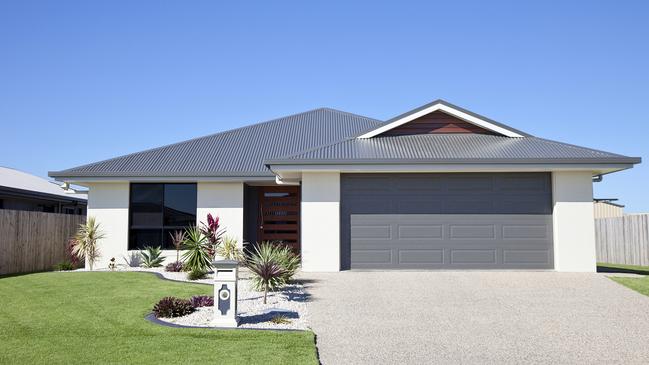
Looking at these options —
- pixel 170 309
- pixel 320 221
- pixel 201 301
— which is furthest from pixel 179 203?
pixel 170 309

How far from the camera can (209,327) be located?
9250 millimetres

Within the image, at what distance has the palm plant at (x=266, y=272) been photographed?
11859mm

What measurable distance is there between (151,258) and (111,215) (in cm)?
213

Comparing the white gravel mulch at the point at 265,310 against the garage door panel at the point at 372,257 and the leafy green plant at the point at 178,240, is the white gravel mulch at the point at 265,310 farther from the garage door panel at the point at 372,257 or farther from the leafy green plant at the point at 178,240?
the leafy green plant at the point at 178,240

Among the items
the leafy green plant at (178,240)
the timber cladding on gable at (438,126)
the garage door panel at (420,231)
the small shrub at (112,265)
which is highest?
the timber cladding on gable at (438,126)

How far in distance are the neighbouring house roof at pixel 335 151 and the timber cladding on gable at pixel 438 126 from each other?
16 cm

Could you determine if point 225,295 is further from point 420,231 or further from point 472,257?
point 472,257

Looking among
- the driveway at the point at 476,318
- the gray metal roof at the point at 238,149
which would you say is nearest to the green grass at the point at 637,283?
the driveway at the point at 476,318

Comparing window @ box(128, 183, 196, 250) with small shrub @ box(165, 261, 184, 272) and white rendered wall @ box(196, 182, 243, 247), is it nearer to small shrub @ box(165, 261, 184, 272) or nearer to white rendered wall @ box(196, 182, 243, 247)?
white rendered wall @ box(196, 182, 243, 247)

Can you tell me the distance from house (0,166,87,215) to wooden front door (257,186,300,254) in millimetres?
7476

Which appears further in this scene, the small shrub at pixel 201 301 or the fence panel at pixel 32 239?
the fence panel at pixel 32 239

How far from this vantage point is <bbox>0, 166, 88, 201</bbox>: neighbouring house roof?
81.2ft

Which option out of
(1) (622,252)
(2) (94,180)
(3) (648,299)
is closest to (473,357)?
(3) (648,299)

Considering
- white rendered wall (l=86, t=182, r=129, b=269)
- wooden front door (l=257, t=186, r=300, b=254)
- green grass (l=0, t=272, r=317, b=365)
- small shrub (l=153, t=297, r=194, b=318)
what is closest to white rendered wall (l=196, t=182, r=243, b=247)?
wooden front door (l=257, t=186, r=300, b=254)
